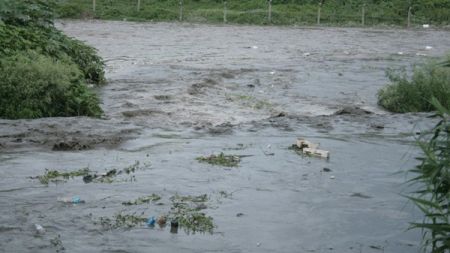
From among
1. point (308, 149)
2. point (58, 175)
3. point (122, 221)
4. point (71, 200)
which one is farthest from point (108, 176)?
point (308, 149)

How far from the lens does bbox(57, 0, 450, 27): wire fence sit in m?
44.2

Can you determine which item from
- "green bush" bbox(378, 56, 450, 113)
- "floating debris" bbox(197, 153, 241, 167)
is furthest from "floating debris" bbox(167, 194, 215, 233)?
"green bush" bbox(378, 56, 450, 113)

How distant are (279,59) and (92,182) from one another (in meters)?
16.8

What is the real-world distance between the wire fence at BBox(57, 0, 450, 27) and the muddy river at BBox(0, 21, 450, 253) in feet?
77.0

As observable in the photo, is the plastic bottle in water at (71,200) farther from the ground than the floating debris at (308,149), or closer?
closer

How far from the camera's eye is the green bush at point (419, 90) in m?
Result: 13.8

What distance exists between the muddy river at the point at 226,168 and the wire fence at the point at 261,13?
23.5m

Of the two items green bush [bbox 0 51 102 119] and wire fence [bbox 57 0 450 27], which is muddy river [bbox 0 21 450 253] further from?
wire fence [bbox 57 0 450 27]

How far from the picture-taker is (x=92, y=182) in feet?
28.4

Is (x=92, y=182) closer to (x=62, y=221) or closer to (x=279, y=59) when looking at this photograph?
(x=62, y=221)

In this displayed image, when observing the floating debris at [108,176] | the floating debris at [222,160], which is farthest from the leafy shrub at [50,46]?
the floating debris at [222,160]

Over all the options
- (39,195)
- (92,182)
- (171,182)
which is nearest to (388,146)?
(171,182)

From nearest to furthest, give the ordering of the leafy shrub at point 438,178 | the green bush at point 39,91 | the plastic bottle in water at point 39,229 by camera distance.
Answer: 1. the leafy shrub at point 438,178
2. the plastic bottle in water at point 39,229
3. the green bush at point 39,91

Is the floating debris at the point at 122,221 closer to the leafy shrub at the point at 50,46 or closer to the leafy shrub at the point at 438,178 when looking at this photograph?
the leafy shrub at the point at 438,178
